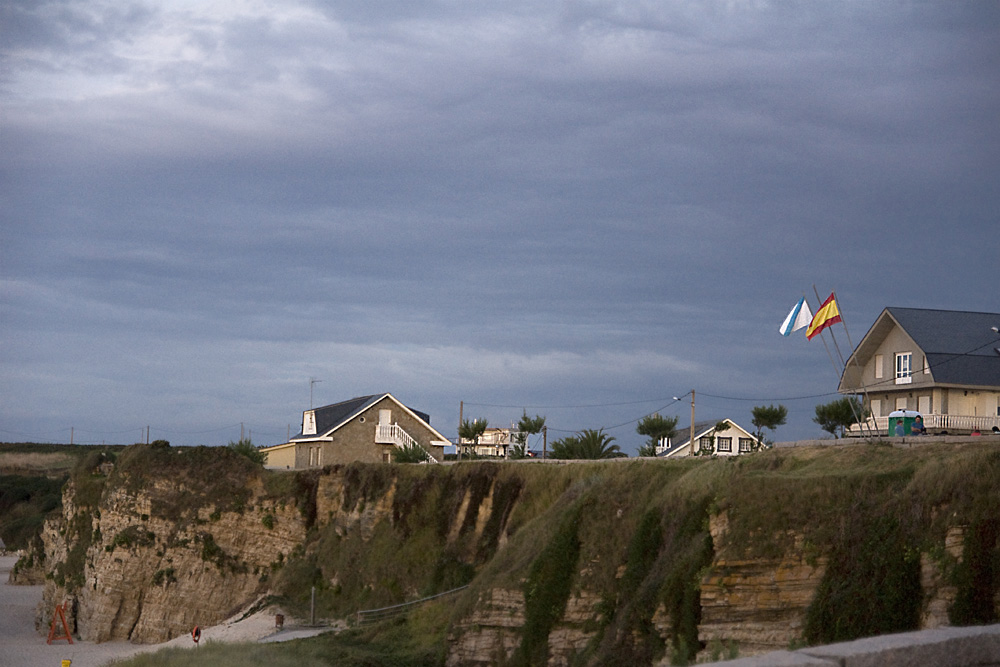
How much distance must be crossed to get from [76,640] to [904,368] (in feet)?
147

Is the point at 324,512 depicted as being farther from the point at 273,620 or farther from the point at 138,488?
the point at 138,488

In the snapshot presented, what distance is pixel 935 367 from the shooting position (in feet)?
154

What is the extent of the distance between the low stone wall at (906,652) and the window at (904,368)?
43467mm

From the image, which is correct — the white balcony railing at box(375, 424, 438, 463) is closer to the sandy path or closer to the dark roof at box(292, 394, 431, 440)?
Result: the dark roof at box(292, 394, 431, 440)

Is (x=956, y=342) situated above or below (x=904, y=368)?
above

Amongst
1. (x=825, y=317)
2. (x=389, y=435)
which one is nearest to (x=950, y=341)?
(x=825, y=317)

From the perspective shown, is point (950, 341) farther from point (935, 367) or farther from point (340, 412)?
point (340, 412)

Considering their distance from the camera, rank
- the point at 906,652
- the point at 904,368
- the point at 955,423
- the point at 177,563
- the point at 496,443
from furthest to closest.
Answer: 1. the point at 496,443
2. the point at 177,563
3. the point at 904,368
4. the point at 955,423
5. the point at 906,652

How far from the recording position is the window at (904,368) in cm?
4841

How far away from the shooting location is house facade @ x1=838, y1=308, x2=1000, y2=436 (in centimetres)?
4644

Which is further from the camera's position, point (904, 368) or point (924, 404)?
point (904, 368)

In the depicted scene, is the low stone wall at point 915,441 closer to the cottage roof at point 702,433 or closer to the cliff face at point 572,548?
the cliff face at point 572,548

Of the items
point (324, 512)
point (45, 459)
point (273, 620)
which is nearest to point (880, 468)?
point (273, 620)

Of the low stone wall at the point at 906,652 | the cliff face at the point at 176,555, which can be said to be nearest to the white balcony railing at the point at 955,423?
the cliff face at the point at 176,555
